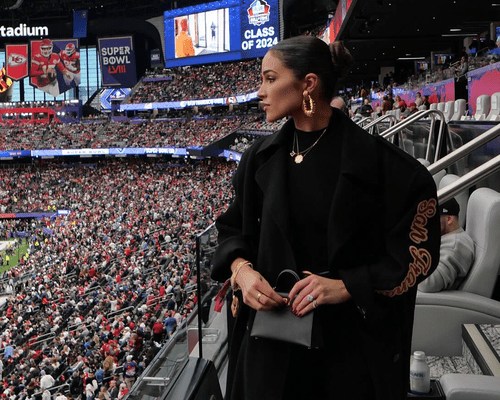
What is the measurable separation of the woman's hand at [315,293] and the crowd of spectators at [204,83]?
127 feet

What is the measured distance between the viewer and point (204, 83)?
45.9 m

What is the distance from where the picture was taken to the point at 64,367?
1080 cm

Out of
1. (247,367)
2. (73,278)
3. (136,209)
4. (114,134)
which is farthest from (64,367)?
(114,134)

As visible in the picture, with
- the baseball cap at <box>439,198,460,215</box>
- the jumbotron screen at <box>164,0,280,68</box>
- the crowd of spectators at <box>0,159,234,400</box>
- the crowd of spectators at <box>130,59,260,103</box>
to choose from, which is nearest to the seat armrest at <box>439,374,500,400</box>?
the baseball cap at <box>439,198,460,215</box>

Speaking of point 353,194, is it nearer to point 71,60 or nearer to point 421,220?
point 421,220

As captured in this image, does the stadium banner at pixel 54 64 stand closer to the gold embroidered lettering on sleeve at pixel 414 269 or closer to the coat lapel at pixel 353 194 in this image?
the coat lapel at pixel 353 194

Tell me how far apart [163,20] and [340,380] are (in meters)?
50.6

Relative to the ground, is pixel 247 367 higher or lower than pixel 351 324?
lower

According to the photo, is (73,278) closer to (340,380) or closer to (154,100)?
(340,380)

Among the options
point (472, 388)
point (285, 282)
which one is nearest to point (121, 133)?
point (472, 388)

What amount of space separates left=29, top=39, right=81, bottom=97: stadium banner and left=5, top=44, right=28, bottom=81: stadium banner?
3.91 ft

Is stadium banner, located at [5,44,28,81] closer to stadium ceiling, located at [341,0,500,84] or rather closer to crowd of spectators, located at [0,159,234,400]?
crowd of spectators, located at [0,159,234,400]

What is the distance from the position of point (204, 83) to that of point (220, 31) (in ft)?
16.3

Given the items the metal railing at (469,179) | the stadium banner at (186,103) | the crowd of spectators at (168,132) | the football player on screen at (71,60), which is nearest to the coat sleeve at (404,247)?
the metal railing at (469,179)
